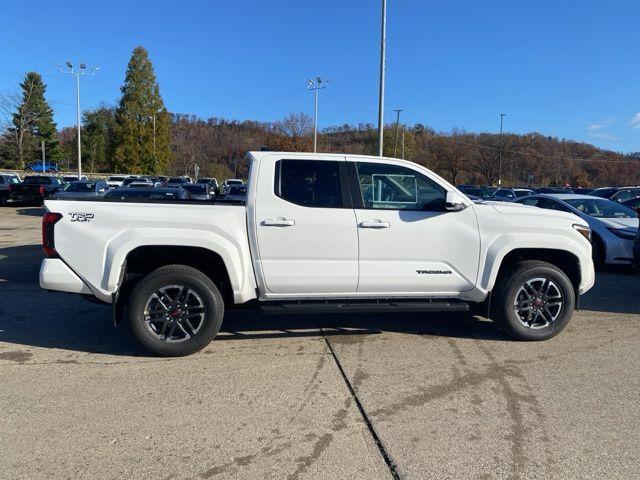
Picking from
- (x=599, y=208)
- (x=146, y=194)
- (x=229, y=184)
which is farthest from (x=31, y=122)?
(x=599, y=208)

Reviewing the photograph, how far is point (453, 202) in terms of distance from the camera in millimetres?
4918

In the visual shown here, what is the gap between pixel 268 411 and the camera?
374 centimetres

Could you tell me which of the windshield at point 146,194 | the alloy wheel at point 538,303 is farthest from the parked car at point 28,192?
the alloy wheel at point 538,303

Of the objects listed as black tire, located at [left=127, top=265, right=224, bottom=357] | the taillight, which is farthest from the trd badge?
black tire, located at [left=127, top=265, right=224, bottom=357]

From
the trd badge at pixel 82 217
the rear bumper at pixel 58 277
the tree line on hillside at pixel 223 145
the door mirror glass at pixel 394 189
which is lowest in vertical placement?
the rear bumper at pixel 58 277

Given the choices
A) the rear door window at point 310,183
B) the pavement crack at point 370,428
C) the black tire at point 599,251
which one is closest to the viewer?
the pavement crack at point 370,428

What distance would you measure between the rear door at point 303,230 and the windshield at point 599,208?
25.3 ft

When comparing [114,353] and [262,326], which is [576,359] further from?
[114,353]

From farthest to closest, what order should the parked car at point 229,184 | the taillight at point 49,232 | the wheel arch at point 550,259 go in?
the parked car at point 229,184 < the wheel arch at point 550,259 < the taillight at point 49,232

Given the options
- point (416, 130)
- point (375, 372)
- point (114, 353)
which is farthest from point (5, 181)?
point (416, 130)

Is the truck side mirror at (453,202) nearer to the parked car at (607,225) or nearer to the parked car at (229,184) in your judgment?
the parked car at (607,225)

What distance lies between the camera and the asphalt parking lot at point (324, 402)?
3072 millimetres

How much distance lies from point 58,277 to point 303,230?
7.61 feet

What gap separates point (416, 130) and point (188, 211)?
102863mm
